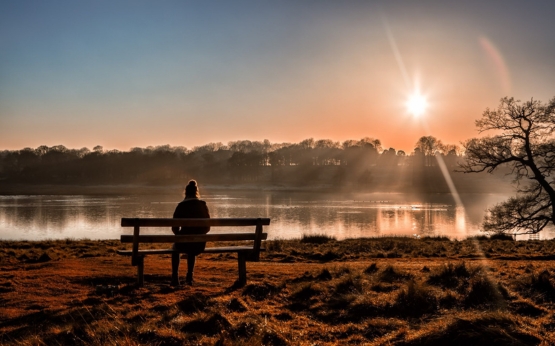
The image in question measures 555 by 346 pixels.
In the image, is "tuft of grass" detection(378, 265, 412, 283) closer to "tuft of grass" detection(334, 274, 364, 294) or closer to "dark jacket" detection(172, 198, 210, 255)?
"tuft of grass" detection(334, 274, 364, 294)

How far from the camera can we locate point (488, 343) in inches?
198

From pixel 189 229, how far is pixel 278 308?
267cm

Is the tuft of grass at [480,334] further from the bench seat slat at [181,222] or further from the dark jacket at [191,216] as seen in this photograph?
the dark jacket at [191,216]

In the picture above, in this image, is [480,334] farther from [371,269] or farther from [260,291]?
[371,269]

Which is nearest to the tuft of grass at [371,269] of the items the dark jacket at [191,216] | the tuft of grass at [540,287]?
the tuft of grass at [540,287]

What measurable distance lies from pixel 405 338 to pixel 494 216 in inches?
884

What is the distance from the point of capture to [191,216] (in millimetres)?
9367

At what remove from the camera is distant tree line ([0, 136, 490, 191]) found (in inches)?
5600

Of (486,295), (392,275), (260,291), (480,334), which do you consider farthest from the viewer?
(392,275)

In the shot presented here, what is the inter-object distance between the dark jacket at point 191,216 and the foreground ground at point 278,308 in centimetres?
73

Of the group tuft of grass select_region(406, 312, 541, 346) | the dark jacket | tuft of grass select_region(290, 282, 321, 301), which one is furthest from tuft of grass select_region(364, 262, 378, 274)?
tuft of grass select_region(406, 312, 541, 346)

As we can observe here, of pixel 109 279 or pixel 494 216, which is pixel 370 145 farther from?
pixel 109 279

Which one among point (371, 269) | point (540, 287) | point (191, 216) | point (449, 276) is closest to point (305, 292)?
point (191, 216)

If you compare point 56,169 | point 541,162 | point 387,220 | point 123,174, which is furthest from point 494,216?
point 56,169
